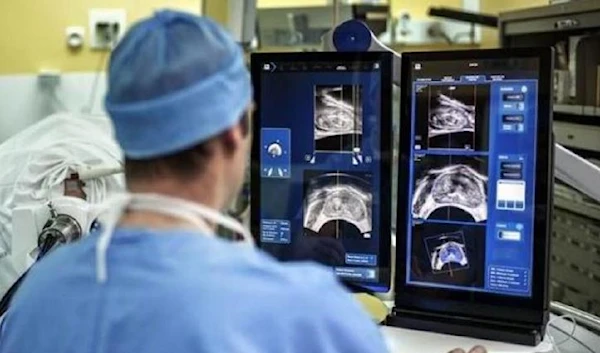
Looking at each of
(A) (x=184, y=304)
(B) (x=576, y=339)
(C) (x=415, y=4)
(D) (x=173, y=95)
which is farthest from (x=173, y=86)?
(C) (x=415, y=4)

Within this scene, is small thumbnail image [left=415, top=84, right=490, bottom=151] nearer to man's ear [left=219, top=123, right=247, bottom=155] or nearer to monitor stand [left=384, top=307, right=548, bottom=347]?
monitor stand [left=384, top=307, right=548, bottom=347]

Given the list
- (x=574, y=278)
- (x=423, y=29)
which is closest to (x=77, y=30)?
(x=423, y=29)

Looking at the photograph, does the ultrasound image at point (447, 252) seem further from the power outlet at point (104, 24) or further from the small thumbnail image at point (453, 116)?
the power outlet at point (104, 24)

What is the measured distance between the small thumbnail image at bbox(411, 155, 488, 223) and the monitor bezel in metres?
0.03

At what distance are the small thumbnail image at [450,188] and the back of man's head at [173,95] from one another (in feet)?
2.16

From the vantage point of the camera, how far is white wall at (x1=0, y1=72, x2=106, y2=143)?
11.2 feet

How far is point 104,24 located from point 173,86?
2881 millimetres

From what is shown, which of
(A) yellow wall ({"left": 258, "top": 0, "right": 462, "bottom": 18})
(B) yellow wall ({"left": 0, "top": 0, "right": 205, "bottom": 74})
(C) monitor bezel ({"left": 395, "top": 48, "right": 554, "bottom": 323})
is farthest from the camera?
(A) yellow wall ({"left": 258, "top": 0, "right": 462, "bottom": 18})

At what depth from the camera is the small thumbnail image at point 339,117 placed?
1535mm

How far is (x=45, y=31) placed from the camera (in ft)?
11.7

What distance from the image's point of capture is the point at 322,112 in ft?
5.10

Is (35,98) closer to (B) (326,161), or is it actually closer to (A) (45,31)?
(A) (45,31)

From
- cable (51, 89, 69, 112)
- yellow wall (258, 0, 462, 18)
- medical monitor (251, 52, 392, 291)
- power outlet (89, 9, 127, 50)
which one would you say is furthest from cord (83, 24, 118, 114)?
medical monitor (251, 52, 392, 291)

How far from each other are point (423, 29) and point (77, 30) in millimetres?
1595
